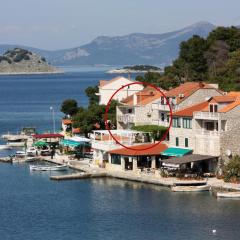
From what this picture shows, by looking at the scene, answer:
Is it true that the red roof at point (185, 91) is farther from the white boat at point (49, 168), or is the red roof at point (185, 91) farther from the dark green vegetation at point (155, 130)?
the white boat at point (49, 168)

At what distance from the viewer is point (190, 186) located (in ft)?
170

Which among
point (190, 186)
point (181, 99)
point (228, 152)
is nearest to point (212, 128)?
point (228, 152)

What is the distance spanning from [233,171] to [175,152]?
6239mm

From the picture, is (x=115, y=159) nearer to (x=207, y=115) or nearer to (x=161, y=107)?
(x=161, y=107)

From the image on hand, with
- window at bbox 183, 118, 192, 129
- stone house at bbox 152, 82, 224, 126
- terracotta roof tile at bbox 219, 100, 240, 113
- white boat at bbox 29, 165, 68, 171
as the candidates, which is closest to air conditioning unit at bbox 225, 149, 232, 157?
terracotta roof tile at bbox 219, 100, 240, 113

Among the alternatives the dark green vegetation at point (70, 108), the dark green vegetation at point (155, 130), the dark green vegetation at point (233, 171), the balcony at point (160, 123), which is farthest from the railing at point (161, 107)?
the dark green vegetation at point (70, 108)

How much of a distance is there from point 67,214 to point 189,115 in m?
13.9

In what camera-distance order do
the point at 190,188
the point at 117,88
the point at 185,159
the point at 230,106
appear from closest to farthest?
the point at 190,188 → the point at 230,106 → the point at 185,159 → the point at 117,88

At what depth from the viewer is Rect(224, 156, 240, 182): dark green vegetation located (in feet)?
168

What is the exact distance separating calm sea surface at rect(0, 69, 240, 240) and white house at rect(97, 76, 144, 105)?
22.2m

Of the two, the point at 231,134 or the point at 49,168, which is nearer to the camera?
the point at 231,134

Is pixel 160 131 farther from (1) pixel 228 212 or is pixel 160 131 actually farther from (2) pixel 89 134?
(1) pixel 228 212

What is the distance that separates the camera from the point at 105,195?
51.0 m

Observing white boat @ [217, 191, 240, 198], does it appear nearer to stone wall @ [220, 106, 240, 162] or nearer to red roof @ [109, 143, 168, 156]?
stone wall @ [220, 106, 240, 162]
